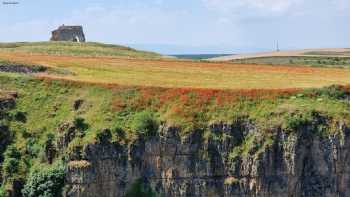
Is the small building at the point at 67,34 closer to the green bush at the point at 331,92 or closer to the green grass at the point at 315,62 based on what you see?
the green grass at the point at 315,62

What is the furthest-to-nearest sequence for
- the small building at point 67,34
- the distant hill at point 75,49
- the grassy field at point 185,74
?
1. the small building at point 67,34
2. the distant hill at point 75,49
3. the grassy field at point 185,74

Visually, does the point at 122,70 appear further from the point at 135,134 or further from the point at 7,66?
the point at 135,134

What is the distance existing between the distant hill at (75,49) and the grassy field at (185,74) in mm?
16005

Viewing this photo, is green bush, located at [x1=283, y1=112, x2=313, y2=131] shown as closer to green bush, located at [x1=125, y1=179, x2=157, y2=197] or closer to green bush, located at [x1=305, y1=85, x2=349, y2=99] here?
green bush, located at [x1=305, y1=85, x2=349, y2=99]

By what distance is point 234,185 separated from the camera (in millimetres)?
58406

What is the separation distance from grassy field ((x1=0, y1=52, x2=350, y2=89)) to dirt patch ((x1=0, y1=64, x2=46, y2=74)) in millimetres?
1705

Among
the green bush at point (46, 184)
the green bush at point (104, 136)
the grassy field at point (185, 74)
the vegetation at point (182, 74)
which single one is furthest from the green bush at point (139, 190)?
the grassy field at point (185, 74)

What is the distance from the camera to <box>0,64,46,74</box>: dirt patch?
2970 inches

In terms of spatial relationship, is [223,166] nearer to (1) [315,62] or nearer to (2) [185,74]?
(2) [185,74]

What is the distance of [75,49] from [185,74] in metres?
36.8

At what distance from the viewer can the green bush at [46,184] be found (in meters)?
58.1

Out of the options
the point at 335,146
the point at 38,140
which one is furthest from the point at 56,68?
the point at 335,146

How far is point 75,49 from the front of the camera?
11200 cm

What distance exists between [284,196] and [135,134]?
532 inches
